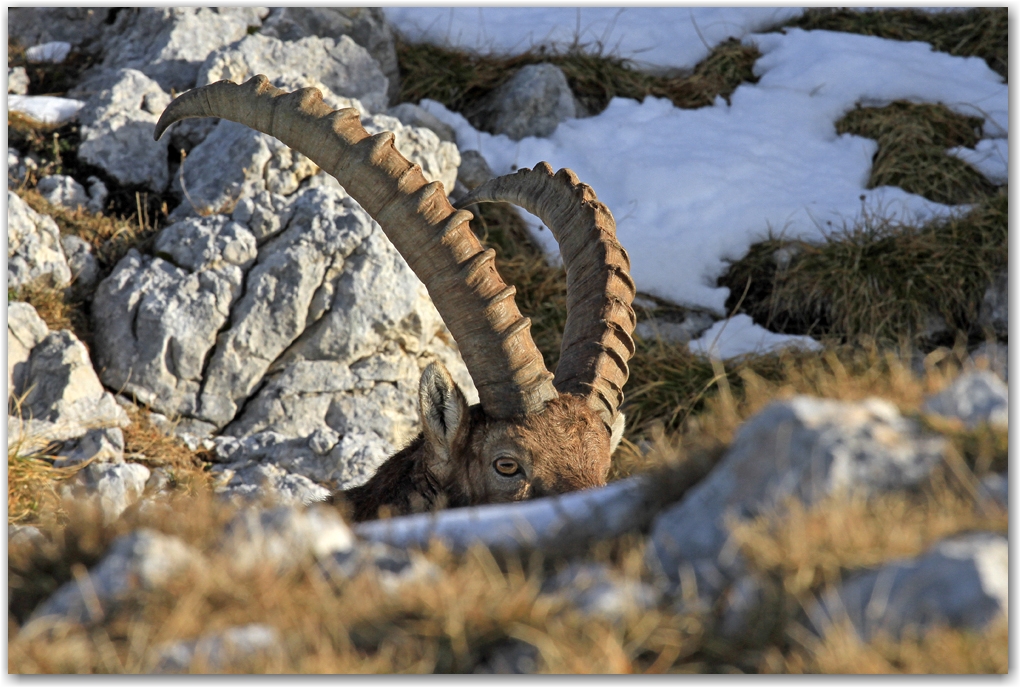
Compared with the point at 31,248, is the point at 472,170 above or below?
above

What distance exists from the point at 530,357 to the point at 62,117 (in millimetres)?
7737

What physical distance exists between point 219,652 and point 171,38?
33.6 feet

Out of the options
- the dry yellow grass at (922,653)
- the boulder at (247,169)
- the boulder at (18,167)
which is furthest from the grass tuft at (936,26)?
the dry yellow grass at (922,653)

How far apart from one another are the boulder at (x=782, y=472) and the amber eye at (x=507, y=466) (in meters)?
2.02

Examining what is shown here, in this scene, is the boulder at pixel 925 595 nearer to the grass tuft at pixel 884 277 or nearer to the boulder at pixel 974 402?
the boulder at pixel 974 402

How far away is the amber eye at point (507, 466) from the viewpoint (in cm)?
472

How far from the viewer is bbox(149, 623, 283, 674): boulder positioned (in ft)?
7.63

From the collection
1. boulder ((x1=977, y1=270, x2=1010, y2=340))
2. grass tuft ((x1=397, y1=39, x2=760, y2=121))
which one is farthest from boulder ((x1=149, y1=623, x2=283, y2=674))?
grass tuft ((x1=397, y1=39, x2=760, y2=121))

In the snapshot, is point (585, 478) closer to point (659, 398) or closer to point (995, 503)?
point (995, 503)

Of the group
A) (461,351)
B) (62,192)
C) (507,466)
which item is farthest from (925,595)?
(62,192)

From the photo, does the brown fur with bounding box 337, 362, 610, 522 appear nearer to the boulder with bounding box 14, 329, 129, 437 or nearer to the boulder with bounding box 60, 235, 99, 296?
the boulder with bounding box 14, 329, 129, 437

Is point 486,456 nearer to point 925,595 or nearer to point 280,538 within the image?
point 280,538

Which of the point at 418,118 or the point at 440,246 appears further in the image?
the point at 418,118

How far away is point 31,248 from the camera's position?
8.23m
